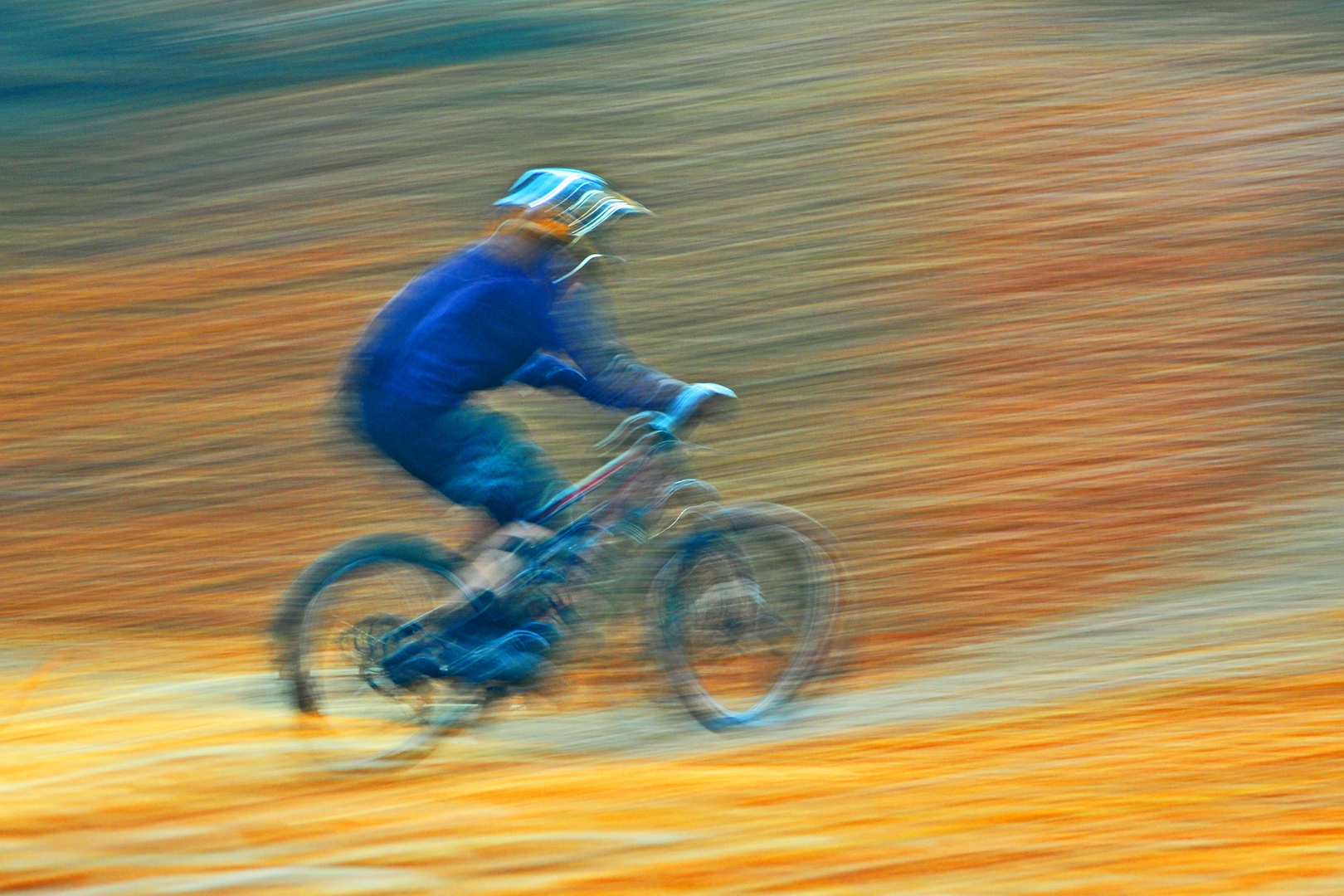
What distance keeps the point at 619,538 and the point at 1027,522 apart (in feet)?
10.2

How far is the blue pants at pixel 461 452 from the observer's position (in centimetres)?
502

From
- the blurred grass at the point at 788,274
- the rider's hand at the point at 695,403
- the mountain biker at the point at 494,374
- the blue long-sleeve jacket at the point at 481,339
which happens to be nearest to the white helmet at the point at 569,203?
the mountain biker at the point at 494,374

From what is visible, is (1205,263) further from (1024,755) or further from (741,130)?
(1024,755)

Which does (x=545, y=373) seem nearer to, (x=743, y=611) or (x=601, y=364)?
(x=601, y=364)

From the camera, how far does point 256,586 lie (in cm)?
793

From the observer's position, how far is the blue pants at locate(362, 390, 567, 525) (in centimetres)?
502

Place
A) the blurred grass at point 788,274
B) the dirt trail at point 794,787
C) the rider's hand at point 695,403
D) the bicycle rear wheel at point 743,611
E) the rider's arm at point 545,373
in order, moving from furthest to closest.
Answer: the blurred grass at point 788,274 < the bicycle rear wheel at point 743,611 < the rider's arm at point 545,373 < the rider's hand at point 695,403 < the dirt trail at point 794,787

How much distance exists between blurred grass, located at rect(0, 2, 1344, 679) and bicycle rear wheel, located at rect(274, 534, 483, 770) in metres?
2.29

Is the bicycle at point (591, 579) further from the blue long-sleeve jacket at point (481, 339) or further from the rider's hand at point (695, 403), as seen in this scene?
the blue long-sleeve jacket at point (481, 339)

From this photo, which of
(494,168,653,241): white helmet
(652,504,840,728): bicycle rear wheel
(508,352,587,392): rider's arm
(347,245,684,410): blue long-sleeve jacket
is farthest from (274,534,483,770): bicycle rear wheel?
(494,168,653,241): white helmet

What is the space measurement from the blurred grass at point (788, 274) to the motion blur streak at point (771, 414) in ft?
0.12

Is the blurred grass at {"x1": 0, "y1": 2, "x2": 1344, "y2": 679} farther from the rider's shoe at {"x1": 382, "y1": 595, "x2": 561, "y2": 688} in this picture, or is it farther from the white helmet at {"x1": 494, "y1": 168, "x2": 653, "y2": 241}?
the white helmet at {"x1": 494, "y1": 168, "x2": 653, "y2": 241}

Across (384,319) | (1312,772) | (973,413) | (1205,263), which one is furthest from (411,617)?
(1205,263)

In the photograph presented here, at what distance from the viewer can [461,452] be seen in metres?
5.07
